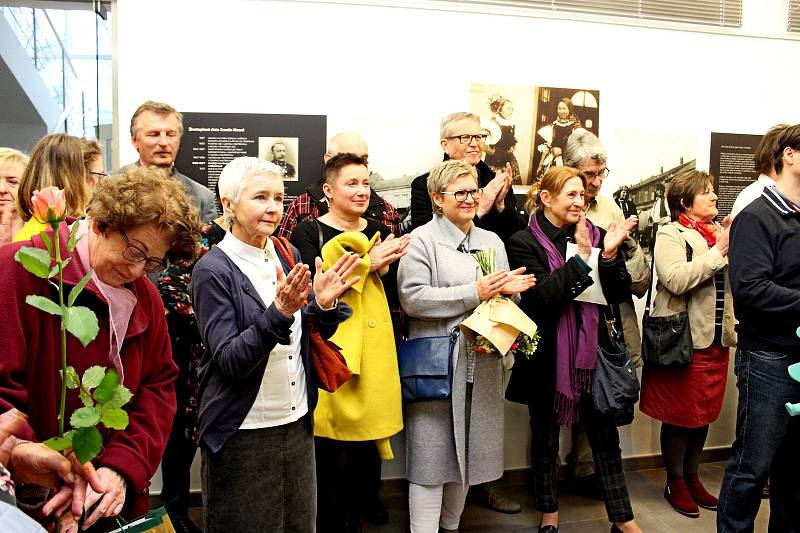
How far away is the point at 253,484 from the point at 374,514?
1.65 m

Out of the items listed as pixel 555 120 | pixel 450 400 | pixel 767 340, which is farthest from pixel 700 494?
pixel 555 120

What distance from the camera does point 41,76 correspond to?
11.7 ft

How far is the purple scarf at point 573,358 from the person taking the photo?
311 centimetres

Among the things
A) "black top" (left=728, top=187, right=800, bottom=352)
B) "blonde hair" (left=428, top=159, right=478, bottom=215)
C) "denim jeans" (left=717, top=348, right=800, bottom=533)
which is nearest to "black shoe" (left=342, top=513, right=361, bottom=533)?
"blonde hair" (left=428, top=159, right=478, bottom=215)

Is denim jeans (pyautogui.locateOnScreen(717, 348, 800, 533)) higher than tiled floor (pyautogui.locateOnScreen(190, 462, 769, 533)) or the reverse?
higher

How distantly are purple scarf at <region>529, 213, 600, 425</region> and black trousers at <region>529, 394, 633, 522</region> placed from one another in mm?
69

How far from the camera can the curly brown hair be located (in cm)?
143

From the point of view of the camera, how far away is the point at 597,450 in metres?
3.19

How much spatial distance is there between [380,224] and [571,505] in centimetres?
200

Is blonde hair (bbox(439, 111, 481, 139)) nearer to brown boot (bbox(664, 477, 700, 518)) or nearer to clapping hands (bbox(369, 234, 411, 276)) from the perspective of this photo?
clapping hands (bbox(369, 234, 411, 276))

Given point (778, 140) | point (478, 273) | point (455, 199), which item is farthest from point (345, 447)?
point (778, 140)

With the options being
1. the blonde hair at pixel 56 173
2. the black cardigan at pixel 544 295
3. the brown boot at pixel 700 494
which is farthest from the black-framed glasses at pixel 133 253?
the brown boot at pixel 700 494

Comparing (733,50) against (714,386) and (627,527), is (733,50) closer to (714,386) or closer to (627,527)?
(714,386)

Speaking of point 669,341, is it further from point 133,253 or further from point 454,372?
point 133,253
